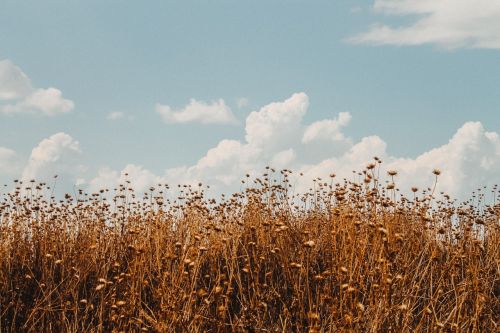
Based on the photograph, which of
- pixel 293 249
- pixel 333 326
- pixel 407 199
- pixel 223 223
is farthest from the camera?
pixel 407 199

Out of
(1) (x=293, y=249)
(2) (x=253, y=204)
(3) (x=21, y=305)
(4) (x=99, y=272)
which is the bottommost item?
(3) (x=21, y=305)

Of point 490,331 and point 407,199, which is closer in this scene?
point 490,331

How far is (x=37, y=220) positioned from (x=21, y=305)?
5.80 ft

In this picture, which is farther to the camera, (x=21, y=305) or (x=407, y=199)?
(x=407, y=199)

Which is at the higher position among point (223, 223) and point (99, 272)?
point (223, 223)

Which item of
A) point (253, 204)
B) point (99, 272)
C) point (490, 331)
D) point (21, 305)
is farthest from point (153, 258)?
point (490, 331)

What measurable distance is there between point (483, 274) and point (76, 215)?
4.99 metres

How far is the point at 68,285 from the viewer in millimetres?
4656

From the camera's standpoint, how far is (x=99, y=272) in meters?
5.10

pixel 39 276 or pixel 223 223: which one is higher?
pixel 223 223

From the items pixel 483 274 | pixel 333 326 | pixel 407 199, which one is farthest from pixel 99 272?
pixel 407 199

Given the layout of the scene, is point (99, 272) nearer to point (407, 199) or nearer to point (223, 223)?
point (223, 223)

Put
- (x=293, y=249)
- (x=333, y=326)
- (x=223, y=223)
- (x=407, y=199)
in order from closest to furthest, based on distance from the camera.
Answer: (x=333, y=326)
(x=293, y=249)
(x=223, y=223)
(x=407, y=199)

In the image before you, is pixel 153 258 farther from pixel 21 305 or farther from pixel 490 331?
pixel 490 331
